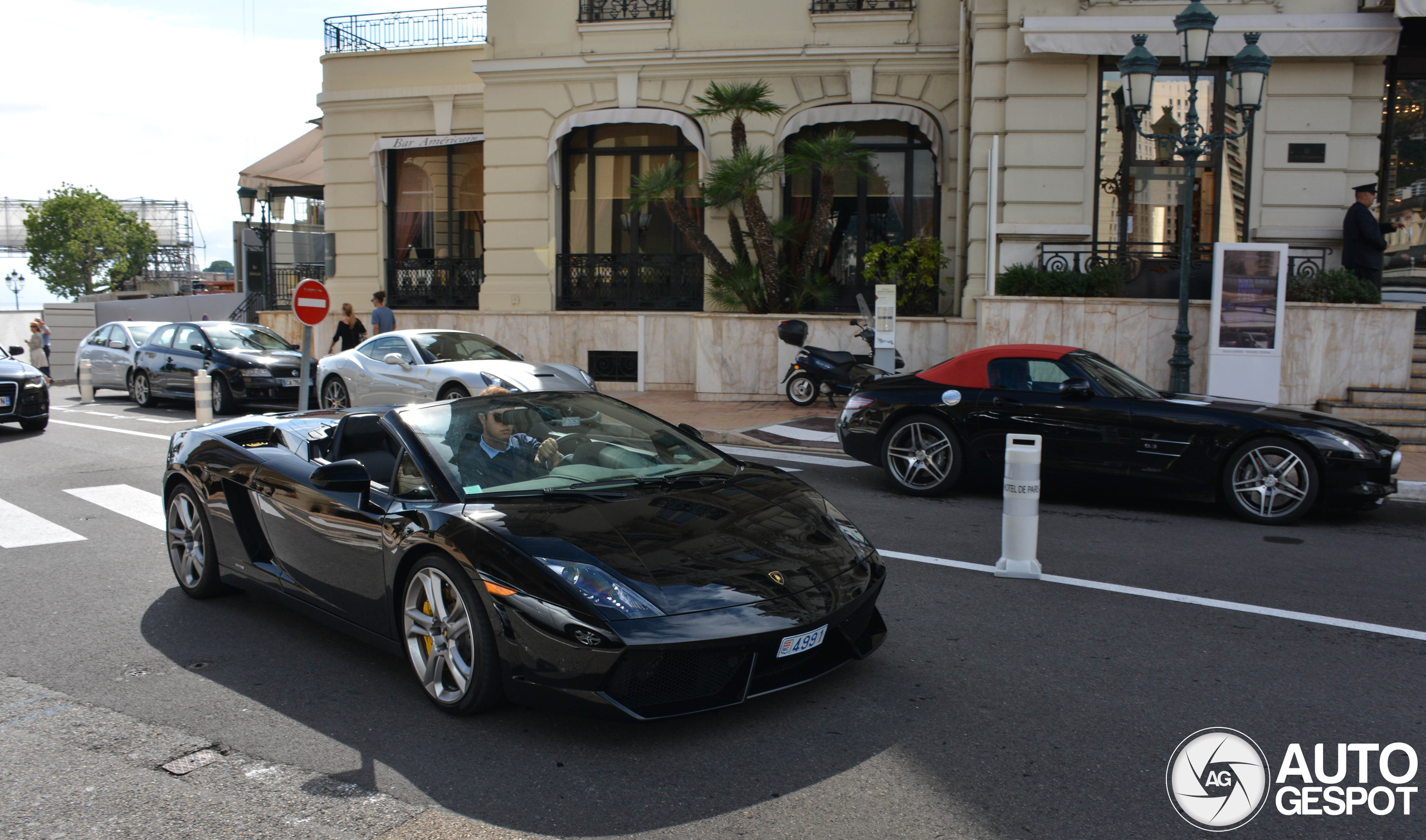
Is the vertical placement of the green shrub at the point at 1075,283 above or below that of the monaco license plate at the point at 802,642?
above

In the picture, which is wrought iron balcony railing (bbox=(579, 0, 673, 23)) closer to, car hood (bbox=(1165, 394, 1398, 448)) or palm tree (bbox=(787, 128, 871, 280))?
palm tree (bbox=(787, 128, 871, 280))

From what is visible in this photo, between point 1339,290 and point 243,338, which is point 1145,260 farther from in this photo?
point 243,338

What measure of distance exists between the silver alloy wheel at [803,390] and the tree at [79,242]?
7032cm

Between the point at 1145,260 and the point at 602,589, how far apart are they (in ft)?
44.9

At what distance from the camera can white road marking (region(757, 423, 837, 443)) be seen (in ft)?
41.3

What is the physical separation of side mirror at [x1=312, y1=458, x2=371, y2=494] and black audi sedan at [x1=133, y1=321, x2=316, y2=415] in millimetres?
12920

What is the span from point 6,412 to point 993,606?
13.7 m

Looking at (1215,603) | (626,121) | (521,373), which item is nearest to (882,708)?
(1215,603)

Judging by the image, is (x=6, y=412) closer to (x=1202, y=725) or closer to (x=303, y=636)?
(x=303, y=636)

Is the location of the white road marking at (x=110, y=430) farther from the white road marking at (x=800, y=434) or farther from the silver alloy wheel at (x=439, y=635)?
the silver alloy wheel at (x=439, y=635)

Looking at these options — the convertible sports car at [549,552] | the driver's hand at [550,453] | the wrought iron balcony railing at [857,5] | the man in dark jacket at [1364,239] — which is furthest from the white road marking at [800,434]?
the wrought iron balcony railing at [857,5]

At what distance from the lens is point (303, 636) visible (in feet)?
17.5

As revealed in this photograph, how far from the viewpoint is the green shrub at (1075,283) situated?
568 inches

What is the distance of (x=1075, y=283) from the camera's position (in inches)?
568
